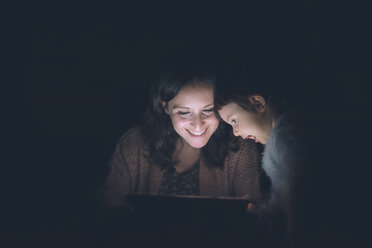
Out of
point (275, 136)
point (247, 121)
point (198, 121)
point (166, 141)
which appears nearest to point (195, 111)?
point (198, 121)

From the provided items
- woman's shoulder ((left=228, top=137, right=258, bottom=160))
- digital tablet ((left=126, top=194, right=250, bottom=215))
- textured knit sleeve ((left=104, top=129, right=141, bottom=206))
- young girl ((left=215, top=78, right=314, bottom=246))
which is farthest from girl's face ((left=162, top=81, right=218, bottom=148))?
digital tablet ((left=126, top=194, right=250, bottom=215))

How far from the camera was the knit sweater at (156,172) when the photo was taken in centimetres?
243

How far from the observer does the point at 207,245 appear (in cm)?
155

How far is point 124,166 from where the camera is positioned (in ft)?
8.20

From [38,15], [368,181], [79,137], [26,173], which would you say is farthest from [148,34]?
[368,181]

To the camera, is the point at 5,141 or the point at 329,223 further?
the point at 5,141

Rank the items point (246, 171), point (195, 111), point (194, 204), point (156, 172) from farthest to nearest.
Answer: point (156, 172) → point (246, 171) → point (195, 111) → point (194, 204)

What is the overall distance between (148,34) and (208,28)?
473 mm

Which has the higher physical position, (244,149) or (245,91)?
(245,91)

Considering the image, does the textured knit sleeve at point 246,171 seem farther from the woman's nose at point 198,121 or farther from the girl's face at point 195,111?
the woman's nose at point 198,121

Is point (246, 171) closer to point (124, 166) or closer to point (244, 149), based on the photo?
point (244, 149)

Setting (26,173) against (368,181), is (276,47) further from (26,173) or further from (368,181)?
(26,173)

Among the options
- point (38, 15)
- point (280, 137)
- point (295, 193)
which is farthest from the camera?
point (38, 15)

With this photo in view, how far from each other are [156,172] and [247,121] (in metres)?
0.98
